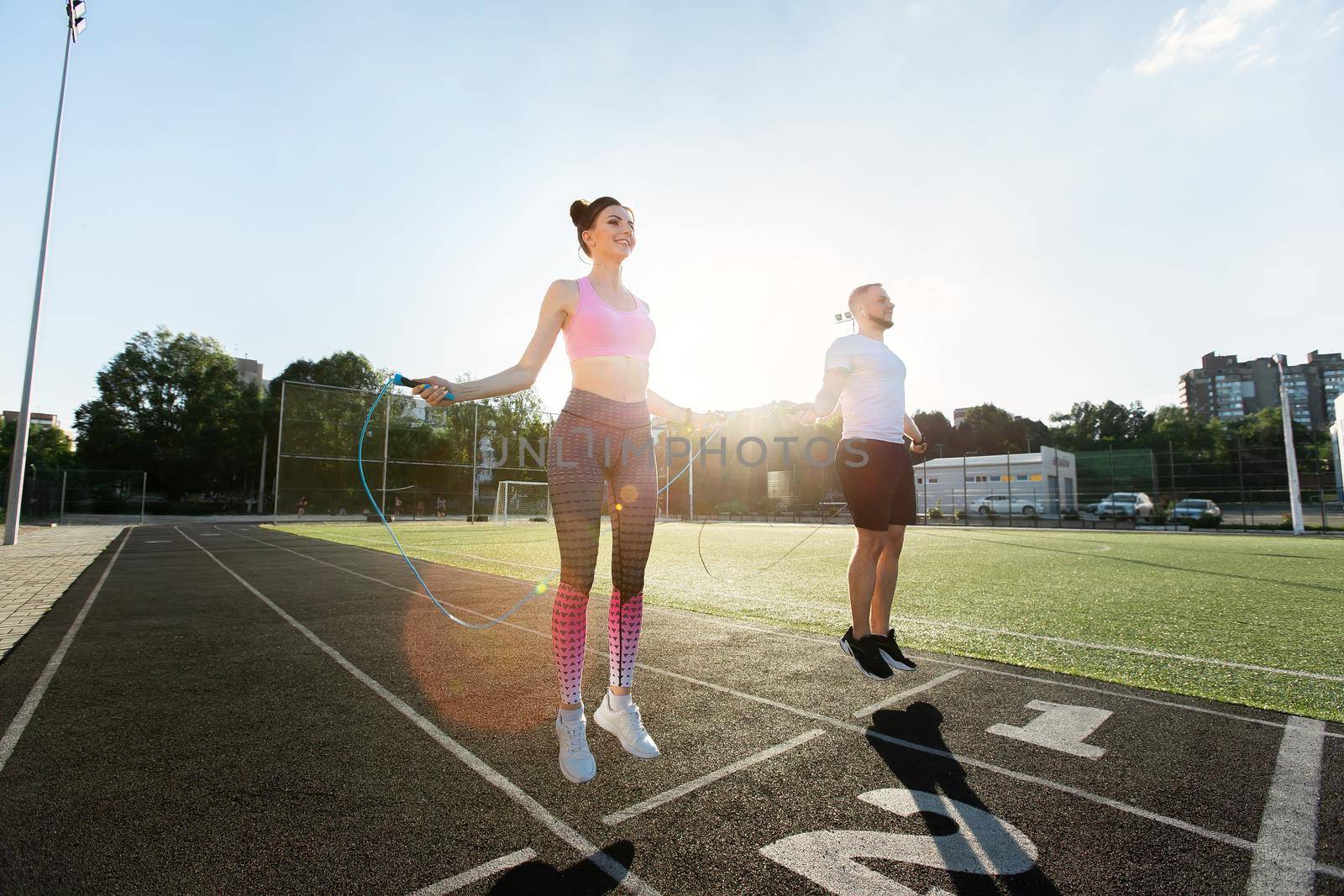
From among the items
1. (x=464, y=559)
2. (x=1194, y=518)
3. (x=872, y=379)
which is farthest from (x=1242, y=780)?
(x=1194, y=518)

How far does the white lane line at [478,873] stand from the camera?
163 cm

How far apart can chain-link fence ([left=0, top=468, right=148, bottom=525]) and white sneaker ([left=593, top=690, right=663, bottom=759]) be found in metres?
34.9

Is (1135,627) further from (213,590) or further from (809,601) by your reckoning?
(213,590)

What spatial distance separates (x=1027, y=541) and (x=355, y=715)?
679 inches

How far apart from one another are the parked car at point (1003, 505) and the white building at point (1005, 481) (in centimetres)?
8

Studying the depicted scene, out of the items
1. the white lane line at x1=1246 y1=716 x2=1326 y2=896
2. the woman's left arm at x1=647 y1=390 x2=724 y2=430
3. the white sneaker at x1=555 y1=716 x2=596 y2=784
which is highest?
the woman's left arm at x1=647 y1=390 x2=724 y2=430

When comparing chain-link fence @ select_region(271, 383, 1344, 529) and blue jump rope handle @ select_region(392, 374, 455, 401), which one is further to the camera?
chain-link fence @ select_region(271, 383, 1344, 529)

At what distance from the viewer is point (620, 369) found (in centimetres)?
249

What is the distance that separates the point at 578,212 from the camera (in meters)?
2.78

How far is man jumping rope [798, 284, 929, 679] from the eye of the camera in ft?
11.6

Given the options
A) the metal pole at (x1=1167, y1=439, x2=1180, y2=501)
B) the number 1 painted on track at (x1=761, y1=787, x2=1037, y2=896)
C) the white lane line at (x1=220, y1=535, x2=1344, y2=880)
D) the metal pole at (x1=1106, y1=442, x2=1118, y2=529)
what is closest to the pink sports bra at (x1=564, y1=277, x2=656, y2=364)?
the number 1 painted on track at (x1=761, y1=787, x2=1037, y2=896)

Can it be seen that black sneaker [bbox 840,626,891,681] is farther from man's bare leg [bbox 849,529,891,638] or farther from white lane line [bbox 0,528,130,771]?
white lane line [bbox 0,528,130,771]

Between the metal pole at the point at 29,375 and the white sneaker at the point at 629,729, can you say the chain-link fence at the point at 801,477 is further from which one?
the white sneaker at the point at 629,729

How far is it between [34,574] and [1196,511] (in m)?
35.5
